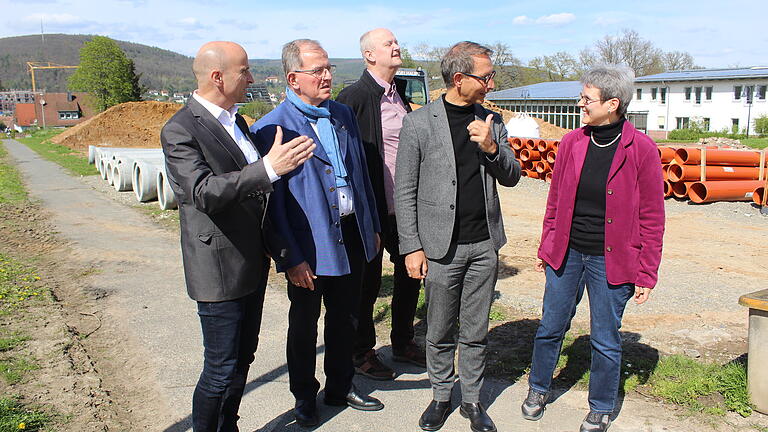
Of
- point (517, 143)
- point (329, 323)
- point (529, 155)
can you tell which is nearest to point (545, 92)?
point (517, 143)

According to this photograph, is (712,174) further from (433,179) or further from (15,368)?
(15,368)

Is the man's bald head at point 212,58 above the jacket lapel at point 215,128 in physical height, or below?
above

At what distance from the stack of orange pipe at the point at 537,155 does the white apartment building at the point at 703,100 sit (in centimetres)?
3482

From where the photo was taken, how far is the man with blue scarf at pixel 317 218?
3115mm

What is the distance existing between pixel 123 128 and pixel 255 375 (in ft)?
138

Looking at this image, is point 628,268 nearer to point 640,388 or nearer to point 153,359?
point 640,388

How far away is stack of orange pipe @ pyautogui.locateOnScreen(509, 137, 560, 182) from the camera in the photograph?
1565cm

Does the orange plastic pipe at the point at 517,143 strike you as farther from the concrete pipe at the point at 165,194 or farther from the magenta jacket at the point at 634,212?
the magenta jacket at the point at 634,212

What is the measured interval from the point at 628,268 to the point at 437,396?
1.26 m

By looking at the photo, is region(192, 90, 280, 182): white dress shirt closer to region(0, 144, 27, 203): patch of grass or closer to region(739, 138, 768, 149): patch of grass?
region(0, 144, 27, 203): patch of grass

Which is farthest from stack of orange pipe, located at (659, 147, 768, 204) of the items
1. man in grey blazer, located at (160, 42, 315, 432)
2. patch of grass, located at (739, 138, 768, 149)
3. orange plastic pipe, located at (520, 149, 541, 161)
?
patch of grass, located at (739, 138, 768, 149)

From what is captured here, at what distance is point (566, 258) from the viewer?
3.34 m

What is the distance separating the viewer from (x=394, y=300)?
440 centimetres

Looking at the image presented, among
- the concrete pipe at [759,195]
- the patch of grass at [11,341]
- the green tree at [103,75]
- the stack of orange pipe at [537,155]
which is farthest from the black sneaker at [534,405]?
the green tree at [103,75]
